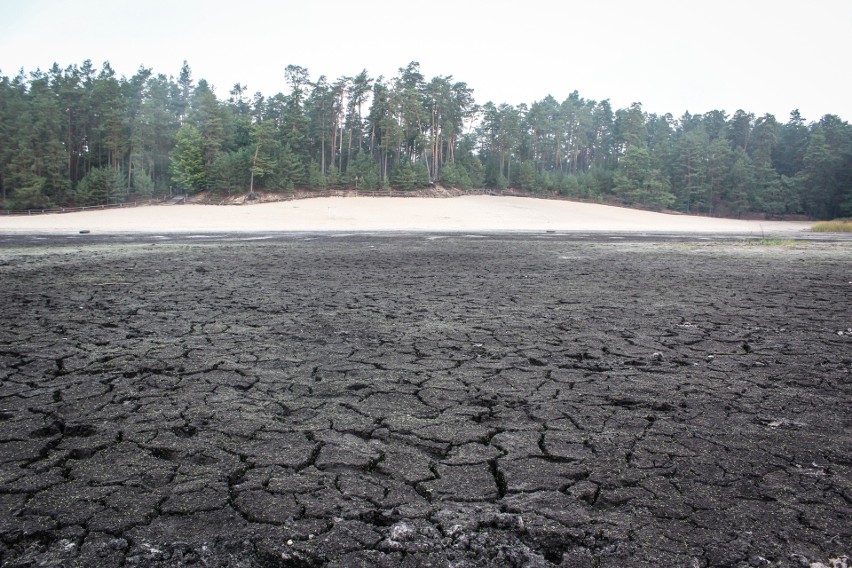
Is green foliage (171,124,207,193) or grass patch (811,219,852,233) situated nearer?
grass patch (811,219,852,233)

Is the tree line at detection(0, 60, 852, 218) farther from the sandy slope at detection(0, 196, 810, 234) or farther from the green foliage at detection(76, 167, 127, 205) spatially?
the sandy slope at detection(0, 196, 810, 234)

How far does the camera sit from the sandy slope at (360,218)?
35656mm

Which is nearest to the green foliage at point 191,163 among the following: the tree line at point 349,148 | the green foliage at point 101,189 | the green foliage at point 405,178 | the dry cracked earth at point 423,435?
the tree line at point 349,148

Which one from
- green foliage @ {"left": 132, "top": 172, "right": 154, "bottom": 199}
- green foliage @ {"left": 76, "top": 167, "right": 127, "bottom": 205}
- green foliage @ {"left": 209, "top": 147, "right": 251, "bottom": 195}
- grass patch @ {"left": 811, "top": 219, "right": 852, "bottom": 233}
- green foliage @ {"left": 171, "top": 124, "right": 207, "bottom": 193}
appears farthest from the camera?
green foliage @ {"left": 171, "top": 124, "right": 207, "bottom": 193}

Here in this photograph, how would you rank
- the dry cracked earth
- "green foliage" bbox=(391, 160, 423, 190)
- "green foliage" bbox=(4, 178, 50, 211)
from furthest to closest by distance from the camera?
"green foliage" bbox=(391, 160, 423, 190) → "green foliage" bbox=(4, 178, 50, 211) → the dry cracked earth

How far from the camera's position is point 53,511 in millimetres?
2521

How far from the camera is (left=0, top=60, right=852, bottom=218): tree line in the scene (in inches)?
2312

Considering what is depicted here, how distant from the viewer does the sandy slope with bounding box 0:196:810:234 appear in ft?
117

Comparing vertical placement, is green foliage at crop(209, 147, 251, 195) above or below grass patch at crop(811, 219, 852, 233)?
above

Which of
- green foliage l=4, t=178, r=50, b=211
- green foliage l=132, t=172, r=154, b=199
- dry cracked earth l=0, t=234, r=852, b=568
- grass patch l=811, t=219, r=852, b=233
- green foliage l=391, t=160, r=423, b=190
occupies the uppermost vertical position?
green foliage l=391, t=160, r=423, b=190

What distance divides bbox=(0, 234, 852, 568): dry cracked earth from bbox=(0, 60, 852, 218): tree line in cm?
5568

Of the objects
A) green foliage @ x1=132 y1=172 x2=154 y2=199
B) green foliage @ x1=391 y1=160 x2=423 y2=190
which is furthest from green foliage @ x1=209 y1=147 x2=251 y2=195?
green foliage @ x1=391 y1=160 x2=423 y2=190

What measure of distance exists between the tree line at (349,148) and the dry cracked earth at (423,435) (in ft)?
183

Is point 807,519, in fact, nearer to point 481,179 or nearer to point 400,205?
point 400,205
